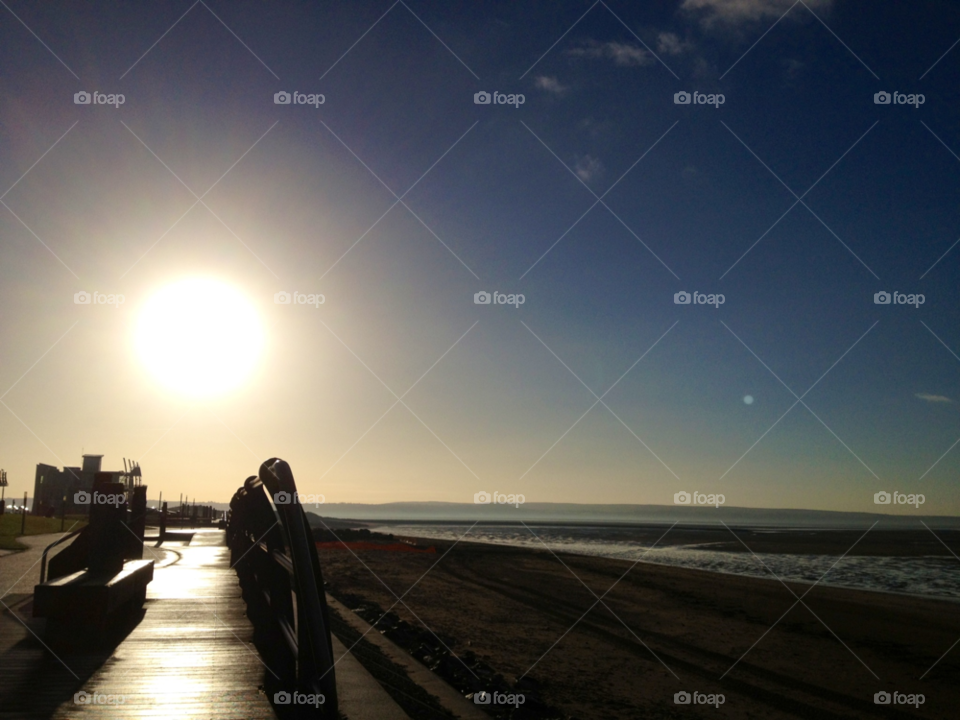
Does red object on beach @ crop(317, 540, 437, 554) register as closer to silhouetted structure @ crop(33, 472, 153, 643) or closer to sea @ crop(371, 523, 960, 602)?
sea @ crop(371, 523, 960, 602)

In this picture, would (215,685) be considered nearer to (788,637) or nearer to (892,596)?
(788,637)

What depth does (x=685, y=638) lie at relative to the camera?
45.8ft

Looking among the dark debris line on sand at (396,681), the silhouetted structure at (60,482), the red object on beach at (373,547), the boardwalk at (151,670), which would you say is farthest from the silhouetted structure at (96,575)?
the silhouetted structure at (60,482)

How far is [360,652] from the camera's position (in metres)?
7.41

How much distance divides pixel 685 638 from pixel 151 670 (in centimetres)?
1108

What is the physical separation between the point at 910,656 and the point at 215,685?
520 inches

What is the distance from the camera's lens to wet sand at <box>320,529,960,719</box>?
31.8 ft

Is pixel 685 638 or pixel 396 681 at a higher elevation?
pixel 396 681

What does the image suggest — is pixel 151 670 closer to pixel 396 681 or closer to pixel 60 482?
pixel 396 681

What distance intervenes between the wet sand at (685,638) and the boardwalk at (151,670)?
162 inches

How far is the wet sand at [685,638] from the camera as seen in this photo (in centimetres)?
970

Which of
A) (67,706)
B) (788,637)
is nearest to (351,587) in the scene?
(788,637)

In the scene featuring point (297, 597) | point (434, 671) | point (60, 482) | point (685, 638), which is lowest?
point (685, 638)

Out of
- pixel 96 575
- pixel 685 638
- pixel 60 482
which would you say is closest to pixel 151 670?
pixel 96 575
